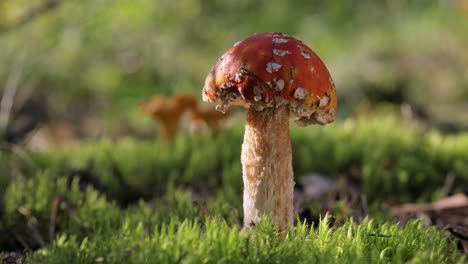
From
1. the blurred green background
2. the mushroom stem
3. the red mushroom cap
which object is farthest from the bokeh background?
the red mushroom cap

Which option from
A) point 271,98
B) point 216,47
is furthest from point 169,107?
point 216,47

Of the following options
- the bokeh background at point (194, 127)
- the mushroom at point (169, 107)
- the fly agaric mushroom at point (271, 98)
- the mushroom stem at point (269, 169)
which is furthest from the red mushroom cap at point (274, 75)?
the mushroom at point (169, 107)

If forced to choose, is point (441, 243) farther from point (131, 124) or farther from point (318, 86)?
point (131, 124)

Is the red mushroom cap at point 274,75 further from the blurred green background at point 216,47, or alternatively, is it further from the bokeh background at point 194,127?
the blurred green background at point 216,47

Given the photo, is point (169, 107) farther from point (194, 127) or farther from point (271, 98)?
point (271, 98)

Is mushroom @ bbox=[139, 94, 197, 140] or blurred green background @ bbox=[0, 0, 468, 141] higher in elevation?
blurred green background @ bbox=[0, 0, 468, 141]

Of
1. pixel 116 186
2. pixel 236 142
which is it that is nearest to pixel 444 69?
→ pixel 236 142

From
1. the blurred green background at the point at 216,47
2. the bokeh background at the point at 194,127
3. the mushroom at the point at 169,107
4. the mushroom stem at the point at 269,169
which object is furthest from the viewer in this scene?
the blurred green background at the point at 216,47

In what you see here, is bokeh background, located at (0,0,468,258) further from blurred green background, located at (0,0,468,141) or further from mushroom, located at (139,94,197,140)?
mushroom, located at (139,94,197,140)
